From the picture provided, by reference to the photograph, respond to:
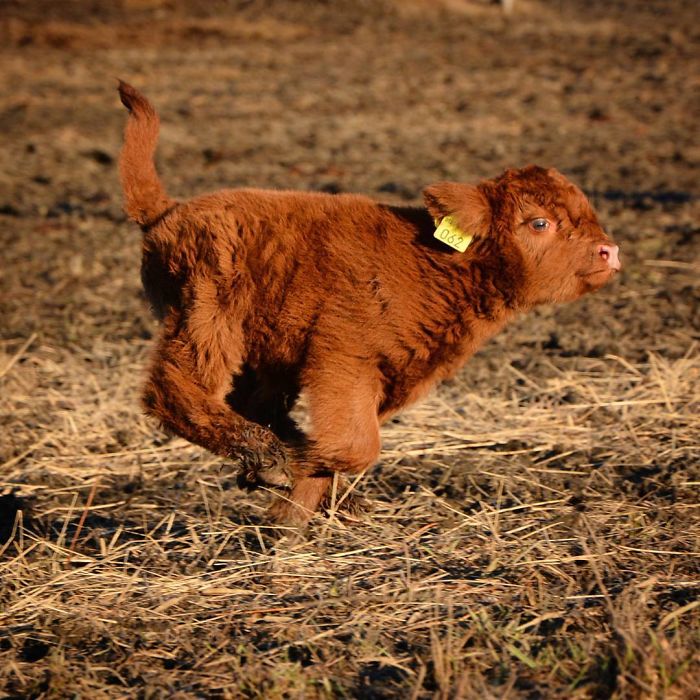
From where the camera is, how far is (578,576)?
4.00 metres

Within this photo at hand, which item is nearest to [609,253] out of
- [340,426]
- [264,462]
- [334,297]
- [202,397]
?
[334,297]

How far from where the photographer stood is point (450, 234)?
4324 mm

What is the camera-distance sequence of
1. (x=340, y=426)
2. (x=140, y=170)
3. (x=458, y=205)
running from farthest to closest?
(x=140, y=170) < (x=458, y=205) < (x=340, y=426)

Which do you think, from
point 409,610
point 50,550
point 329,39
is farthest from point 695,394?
point 329,39

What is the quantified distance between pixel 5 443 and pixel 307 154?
6545 millimetres

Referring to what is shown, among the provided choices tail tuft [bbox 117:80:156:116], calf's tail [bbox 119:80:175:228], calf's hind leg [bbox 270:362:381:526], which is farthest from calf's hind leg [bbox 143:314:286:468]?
tail tuft [bbox 117:80:156:116]

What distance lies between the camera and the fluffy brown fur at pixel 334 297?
4234 mm

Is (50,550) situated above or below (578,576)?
below

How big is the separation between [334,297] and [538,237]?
0.94 m

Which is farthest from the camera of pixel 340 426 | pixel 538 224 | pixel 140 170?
pixel 140 170

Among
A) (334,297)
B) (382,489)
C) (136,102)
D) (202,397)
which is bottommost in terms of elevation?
(382,489)

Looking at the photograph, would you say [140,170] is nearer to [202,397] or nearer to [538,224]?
[202,397]

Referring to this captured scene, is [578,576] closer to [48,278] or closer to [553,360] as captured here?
[553,360]

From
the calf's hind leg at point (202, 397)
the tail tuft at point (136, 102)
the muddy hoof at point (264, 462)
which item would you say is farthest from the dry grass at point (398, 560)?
the tail tuft at point (136, 102)
